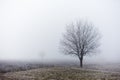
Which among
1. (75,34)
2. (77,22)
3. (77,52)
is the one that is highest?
(77,22)

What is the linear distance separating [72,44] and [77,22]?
6189mm

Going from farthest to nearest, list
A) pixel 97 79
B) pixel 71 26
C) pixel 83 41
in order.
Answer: pixel 71 26, pixel 83 41, pixel 97 79

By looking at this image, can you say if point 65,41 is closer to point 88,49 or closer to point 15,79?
point 88,49

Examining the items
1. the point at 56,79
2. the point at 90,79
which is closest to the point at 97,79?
the point at 90,79

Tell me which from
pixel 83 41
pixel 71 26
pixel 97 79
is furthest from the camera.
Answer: pixel 71 26

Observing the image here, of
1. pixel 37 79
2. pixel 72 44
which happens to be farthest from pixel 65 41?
pixel 37 79

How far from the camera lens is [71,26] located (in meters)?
49.2

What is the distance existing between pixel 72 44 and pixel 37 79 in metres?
20.8

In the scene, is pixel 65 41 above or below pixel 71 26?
below

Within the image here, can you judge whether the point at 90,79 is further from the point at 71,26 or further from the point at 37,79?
the point at 71,26

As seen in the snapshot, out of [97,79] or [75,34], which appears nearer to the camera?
[97,79]

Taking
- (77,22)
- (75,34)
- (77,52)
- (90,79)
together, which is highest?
(77,22)

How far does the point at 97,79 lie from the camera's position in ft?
86.0

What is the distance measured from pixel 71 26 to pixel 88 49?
21.8 ft
